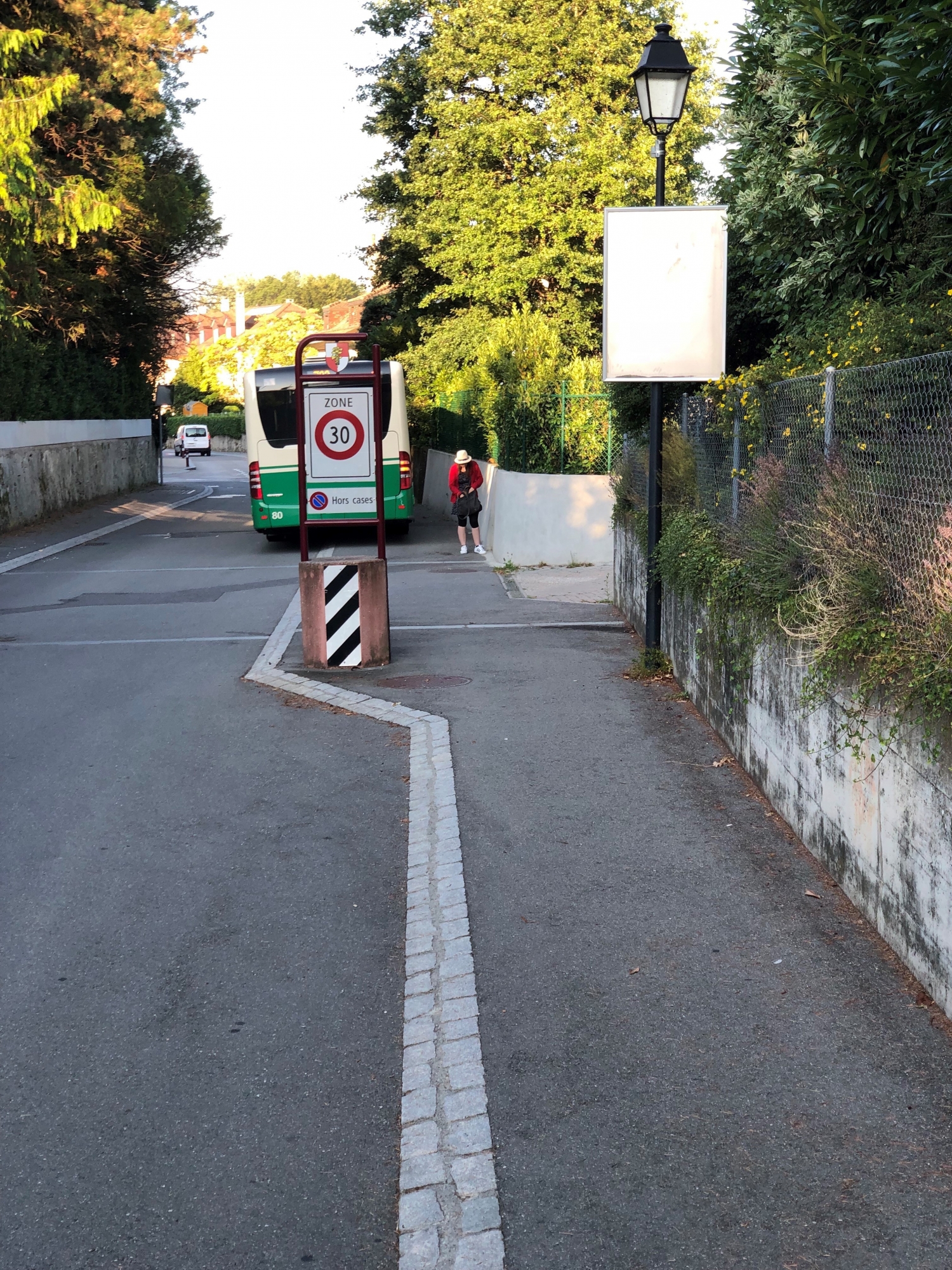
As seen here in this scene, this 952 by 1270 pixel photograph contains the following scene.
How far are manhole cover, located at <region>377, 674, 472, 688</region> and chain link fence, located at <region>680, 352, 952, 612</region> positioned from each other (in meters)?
2.99

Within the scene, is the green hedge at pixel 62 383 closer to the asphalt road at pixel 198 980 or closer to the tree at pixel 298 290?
the asphalt road at pixel 198 980

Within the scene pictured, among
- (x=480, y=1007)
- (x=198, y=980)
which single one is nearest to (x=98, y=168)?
(x=198, y=980)

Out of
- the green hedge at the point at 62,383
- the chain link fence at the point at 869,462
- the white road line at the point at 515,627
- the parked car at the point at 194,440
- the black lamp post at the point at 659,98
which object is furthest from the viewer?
the parked car at the point at 194,440

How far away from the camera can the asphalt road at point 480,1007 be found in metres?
3.53

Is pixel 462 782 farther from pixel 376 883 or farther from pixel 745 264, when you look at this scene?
pixel 745 264

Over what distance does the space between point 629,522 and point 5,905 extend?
9065mm

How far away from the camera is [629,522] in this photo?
551 inches

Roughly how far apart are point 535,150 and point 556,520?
18.0 metres

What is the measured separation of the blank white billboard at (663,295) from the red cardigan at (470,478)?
1146 centimetres

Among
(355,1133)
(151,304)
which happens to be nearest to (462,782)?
(355,1133)

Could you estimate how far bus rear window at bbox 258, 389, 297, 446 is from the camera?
2400 centimetres

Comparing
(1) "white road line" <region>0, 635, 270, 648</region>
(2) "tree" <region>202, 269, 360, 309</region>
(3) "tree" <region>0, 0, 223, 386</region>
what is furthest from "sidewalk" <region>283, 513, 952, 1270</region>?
(2) "tree" <region>202, 269, 360, 309</region>

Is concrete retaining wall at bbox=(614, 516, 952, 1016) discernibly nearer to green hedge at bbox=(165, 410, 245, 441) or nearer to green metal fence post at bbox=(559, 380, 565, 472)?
green metal fence post at bbox=(559, 380, 565, 472)

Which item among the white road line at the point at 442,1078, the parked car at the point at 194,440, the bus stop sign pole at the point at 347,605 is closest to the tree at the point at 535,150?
the bus stop sign pole at the point at 347,605
